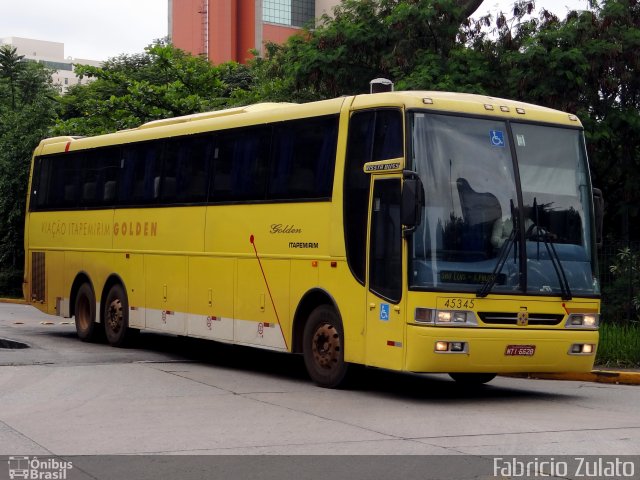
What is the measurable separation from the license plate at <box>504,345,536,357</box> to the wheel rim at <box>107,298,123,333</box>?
8.76 meters

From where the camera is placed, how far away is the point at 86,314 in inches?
820

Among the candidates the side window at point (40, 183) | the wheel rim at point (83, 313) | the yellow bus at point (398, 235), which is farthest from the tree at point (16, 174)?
the yellow bus at point (398, 235)

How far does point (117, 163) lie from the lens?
65.4ft

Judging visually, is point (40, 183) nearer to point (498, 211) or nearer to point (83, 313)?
point (83, 313)

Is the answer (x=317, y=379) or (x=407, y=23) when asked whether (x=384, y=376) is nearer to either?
(x=317, y=379)

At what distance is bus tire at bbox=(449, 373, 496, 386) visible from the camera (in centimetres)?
1484

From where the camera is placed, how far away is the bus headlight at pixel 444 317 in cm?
1244

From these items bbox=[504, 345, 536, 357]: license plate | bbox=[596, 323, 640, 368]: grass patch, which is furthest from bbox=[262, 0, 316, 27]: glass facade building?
bbox=[504, 345, 536, 357]: license plate

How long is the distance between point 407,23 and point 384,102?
38.8ft

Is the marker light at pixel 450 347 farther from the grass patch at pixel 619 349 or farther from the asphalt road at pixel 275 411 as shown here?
the grass patch at pixel 619 349

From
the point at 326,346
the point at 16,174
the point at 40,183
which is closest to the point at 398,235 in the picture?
the point at 326,346

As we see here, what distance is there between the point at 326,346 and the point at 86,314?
802cm

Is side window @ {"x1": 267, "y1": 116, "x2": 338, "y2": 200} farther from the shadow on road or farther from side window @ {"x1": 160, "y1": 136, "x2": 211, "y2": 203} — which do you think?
the shadow on road

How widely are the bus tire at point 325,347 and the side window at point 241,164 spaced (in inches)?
83.9
